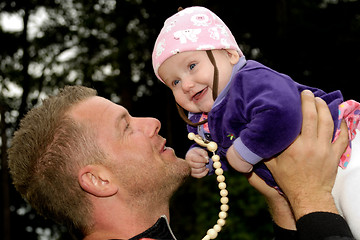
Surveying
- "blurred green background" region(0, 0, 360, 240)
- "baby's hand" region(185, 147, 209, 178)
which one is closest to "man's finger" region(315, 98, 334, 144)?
"baby's hand" region(185, 147, 209, 178)

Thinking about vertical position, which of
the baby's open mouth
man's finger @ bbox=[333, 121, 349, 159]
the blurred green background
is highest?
the baby's open mouth

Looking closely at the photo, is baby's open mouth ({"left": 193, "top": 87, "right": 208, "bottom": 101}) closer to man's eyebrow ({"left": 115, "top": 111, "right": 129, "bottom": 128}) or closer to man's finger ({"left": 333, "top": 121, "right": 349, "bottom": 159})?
man's eyebrow ({"left": 115, "top": 111, "right": 129, "bottom": 128})

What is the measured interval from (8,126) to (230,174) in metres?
7.75

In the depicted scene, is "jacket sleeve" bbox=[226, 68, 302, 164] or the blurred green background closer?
"jacket sleeve" bbox=[226, 68, 302, 164]

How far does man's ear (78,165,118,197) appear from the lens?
9.47 ft

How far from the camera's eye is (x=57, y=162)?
9.56 ft

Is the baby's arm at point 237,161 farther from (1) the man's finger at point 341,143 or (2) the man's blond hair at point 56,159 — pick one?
(2) the man's blond hair at point 56,159

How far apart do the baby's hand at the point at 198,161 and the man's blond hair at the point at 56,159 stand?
0.66 m

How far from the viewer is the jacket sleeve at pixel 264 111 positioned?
2373 mm

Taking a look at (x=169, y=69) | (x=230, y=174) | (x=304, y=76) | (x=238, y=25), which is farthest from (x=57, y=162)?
(x=238, y=25)

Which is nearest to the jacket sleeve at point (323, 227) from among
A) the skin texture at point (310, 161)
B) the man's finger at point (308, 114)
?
the skin texture at point (310, 161)

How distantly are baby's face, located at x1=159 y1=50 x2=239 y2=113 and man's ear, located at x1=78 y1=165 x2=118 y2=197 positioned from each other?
0.71 meters

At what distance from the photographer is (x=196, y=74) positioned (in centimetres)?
270

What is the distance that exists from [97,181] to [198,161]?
738mm
